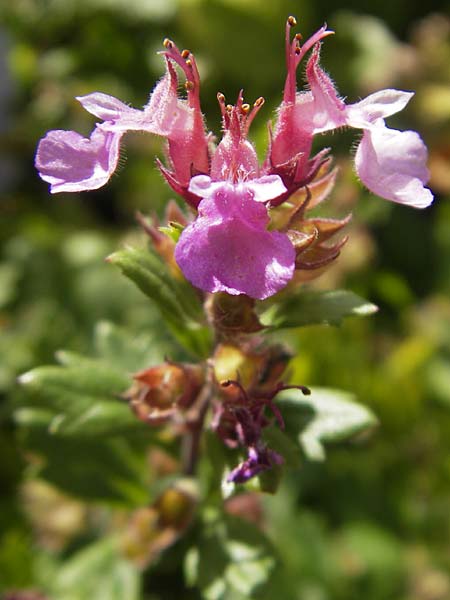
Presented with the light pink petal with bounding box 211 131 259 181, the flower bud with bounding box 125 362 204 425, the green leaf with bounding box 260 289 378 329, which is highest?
the light pink petal with bounding box 211 131 259 181

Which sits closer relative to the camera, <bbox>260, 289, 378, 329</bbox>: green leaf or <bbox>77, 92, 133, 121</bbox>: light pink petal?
<bbox>77, 92, 133, 121</bbox>: light pink petal

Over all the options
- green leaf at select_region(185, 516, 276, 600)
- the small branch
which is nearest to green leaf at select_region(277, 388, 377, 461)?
the small branch

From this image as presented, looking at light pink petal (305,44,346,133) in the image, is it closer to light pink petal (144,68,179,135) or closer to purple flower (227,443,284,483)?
light pink petal (144,68,179,135)

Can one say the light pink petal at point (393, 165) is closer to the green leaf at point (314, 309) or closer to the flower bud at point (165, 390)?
the green leaf at point (314, 309)

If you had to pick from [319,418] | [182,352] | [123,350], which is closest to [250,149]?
[319,418]

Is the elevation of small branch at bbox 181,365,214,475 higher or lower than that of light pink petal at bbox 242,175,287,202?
lower

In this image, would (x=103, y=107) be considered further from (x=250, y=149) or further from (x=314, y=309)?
(x=314, y=309)
